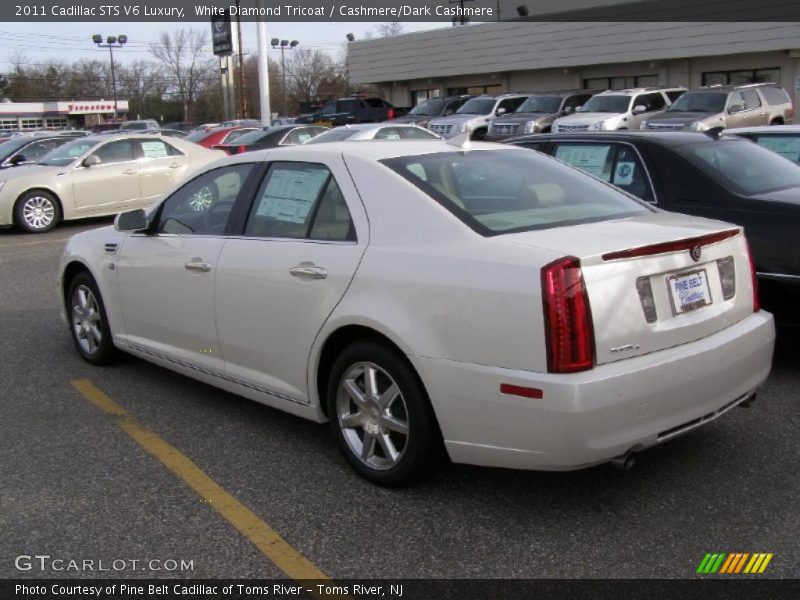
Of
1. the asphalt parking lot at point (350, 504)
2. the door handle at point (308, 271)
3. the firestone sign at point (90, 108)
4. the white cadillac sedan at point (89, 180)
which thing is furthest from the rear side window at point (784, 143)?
the firestone sign at point (90, 108)

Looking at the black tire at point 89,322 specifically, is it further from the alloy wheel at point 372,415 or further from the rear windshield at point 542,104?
the rear windshield at point 542,104

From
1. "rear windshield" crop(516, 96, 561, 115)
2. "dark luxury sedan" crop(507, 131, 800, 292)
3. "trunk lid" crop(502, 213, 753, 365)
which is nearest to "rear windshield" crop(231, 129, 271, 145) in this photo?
"rear windshield" crop(516, 96, 561, 115)

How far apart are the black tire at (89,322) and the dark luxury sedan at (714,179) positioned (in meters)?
3.70

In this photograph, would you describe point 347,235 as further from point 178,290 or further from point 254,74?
point 254,74

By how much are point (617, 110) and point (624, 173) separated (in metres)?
17.0

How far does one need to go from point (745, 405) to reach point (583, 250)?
4.13ft

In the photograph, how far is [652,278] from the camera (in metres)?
3.38

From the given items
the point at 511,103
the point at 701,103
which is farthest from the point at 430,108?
the point at 701,103

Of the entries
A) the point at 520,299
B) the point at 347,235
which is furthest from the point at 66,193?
the point at 520,299

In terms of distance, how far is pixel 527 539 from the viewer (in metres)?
3.38

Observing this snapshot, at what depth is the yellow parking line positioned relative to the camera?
3.23 m

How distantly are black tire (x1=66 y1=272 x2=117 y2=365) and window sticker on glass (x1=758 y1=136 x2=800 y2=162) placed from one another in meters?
5.78

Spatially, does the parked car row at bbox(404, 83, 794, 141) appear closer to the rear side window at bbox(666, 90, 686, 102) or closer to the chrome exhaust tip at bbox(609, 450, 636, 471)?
the rear side window at bbox(666, 90, 686, 102)

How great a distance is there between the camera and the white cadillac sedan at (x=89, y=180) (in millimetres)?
13859
